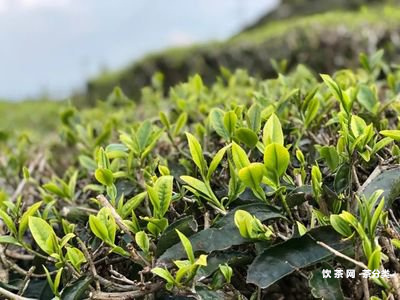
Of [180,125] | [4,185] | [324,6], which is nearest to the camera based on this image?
[180,125]

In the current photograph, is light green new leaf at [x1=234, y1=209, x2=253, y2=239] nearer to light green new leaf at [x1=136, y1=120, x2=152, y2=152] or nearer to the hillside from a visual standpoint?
light green new leaf at [x1=136, y1=120, x2=152, y2=152]

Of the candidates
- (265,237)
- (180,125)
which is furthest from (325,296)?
(180,125)

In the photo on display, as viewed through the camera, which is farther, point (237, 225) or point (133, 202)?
point (133, 202)

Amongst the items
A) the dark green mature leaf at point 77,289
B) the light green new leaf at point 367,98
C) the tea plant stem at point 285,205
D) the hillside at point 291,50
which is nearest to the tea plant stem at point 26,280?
the dark green mature leaf at point 77,289

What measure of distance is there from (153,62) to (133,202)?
6418 mm

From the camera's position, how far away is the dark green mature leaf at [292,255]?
906 millimetres

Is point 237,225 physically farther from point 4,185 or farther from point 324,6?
point 324,6

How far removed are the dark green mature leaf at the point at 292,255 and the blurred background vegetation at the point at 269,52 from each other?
4.03 feet

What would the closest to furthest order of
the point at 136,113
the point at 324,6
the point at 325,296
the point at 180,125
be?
the point at 325,296 → the point at 180,125 → the point at 136,113 → the point at 324,6

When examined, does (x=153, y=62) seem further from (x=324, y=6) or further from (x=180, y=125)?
(x=180, y=125)

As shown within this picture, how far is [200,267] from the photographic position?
946mm

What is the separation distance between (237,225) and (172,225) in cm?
13

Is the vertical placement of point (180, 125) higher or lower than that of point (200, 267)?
higher

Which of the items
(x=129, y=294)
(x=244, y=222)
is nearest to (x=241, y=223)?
(x=244, y=222)
